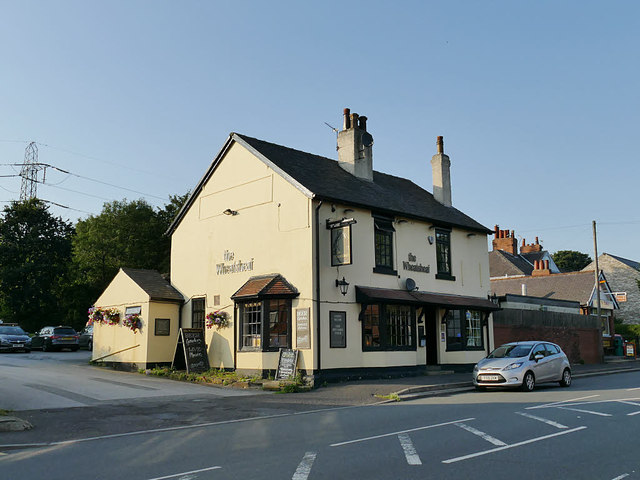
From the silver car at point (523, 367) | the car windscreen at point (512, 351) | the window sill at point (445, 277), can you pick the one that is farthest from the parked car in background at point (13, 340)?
the car windscreen at point (512, 351)

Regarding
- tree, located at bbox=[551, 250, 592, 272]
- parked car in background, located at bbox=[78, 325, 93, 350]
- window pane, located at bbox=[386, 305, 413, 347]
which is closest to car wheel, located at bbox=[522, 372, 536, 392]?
window pane, located at bbox=[386, 305, 413, 347]

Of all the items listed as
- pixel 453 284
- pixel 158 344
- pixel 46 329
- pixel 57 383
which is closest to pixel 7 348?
pixel 46 329

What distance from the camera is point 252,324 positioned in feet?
68.0

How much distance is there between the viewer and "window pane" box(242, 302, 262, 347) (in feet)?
67.1

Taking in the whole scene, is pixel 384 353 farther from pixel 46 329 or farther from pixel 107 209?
pixel 107 209

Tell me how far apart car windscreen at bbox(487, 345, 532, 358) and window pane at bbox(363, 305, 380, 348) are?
404 cm

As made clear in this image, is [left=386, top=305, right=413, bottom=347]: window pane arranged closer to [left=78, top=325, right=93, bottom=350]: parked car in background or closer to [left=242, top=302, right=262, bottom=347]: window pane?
[left=242, top=302, right=262, bottom=347]: window pane

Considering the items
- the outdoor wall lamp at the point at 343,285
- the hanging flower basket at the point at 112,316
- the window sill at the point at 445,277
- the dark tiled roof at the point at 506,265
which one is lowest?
the hanging flower basket at the point at 112,316

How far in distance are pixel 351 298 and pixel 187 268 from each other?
8298mm

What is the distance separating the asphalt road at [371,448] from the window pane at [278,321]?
670 cm

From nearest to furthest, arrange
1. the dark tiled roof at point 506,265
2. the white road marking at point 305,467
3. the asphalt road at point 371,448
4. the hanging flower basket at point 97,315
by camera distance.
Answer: the white road marking at point 305,467 → the asphalt road at point 371,448 → the hanging flower basket at point 97,315 → the dark tiled roof at point 506,265

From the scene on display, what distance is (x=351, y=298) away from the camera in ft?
65.9

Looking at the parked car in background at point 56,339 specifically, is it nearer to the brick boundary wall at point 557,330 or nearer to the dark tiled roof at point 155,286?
the dark tiled roof at point 155,286

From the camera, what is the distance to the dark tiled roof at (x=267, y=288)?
19391mm
